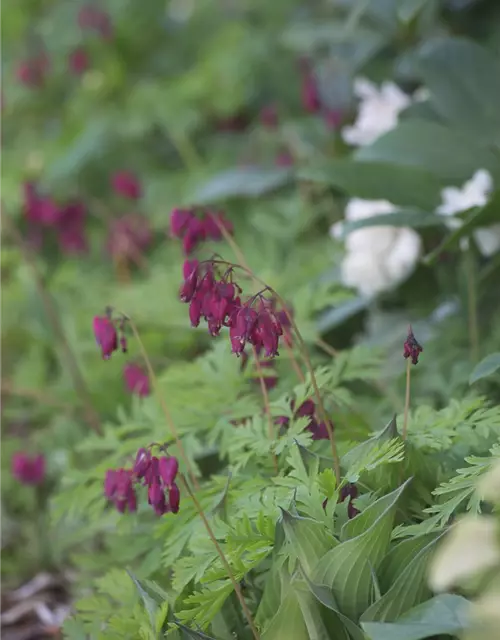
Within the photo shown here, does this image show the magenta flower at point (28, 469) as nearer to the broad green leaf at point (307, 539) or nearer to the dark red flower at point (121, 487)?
the dark red flower at point (121, 487)

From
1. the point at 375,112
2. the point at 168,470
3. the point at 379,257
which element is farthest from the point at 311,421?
the point at 375,112

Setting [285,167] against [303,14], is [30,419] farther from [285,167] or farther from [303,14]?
[303,14]

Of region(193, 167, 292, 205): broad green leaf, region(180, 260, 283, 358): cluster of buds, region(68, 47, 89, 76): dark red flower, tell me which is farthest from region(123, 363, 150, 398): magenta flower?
region(68, 47, 89, 76): dark red flower

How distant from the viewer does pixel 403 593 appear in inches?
32.1

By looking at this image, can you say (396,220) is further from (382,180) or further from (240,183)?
(240,183)

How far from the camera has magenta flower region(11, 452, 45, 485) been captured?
68.1 inches

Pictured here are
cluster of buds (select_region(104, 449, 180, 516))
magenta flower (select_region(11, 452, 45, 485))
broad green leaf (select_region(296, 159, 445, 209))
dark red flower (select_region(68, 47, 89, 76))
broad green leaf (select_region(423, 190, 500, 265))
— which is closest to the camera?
cluster of buds (select_region(104, 449, 180, 516))

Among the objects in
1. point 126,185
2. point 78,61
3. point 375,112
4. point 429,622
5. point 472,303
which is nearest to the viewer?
point 429,622

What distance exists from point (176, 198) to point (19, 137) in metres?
0.93

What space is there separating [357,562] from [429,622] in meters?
0.11

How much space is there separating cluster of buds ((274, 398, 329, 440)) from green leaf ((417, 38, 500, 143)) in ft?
2.45

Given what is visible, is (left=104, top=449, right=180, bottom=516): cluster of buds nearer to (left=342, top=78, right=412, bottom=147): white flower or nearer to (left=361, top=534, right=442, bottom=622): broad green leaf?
(left=361, top=534, right=442, bottom=622): broad green leaf

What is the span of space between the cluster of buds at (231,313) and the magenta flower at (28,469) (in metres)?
0.95

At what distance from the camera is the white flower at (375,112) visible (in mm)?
1885
